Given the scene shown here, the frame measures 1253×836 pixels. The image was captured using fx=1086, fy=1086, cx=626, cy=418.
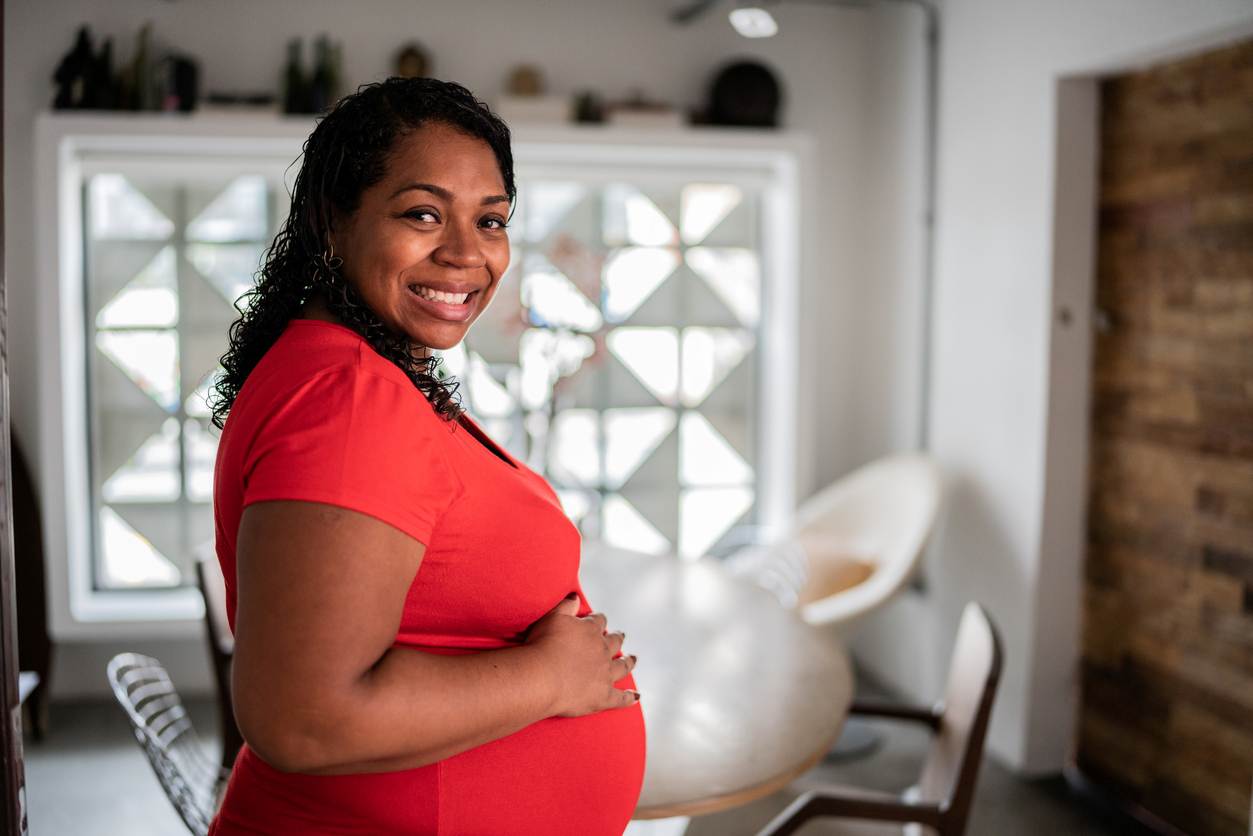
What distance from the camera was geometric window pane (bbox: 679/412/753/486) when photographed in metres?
4.83

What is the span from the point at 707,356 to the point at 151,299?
232cm

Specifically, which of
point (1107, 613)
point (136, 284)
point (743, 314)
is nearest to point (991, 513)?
point (1107, 613)

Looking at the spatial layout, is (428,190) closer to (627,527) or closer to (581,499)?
(581,499)

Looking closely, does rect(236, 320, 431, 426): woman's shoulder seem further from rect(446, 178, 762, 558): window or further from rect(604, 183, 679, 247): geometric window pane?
rect(604, 183, 679, 247): geometric window pane

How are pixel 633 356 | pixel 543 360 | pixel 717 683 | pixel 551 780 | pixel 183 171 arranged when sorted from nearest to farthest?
pixel 551 780
pixel 717 683
pixel 183 171
pixel 543 360
pixel 633 356

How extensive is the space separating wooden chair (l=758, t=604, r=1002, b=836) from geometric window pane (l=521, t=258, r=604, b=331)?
2678mm

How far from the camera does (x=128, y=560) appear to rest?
4426 mm

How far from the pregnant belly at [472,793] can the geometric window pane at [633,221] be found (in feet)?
11.7

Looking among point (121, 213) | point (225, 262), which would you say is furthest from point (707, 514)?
point (121, 213)

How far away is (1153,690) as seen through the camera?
3285 mm

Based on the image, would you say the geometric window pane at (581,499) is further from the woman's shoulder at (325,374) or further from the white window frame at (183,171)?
the woman's shoulder at (325,374)

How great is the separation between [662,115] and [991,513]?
77.9 inches

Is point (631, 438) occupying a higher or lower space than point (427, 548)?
lower

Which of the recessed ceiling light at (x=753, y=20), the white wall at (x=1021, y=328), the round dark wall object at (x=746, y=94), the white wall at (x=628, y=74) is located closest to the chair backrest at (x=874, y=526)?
the white wall at (x=1021, y=328)
